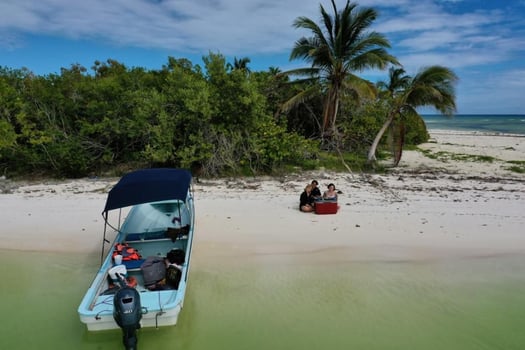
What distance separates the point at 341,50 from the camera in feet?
54.0

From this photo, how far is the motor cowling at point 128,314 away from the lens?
5125mm

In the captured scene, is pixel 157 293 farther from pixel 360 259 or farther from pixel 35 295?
pixel 360 259

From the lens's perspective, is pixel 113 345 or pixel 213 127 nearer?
pixel 113 345

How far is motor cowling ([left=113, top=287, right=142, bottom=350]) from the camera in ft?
16.8

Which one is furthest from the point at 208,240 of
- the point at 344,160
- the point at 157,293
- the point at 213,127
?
the point at 344,160

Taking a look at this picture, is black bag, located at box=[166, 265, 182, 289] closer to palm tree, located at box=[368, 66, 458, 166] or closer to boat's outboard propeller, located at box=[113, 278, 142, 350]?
boat's outboard propeller, located at box=[113, 278, 142, 350]

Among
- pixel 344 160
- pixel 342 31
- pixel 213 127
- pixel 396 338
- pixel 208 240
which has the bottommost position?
pixel 396 338

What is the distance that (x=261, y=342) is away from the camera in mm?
5871

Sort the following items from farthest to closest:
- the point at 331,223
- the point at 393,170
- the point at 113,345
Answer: the point at 393,170
the point at 331,223
the point at 113,345

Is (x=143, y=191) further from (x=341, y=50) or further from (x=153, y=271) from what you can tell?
(x=341, y=50)

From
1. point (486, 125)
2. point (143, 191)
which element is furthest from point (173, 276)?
point (486, 125)

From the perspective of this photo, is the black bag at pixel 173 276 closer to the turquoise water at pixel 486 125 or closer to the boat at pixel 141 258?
the boat at pixel 141 258

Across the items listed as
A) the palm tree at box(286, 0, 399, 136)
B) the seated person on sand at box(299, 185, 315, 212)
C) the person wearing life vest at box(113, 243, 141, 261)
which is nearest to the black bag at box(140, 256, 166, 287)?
the person wearing life vest at box(113, 243, 141, 261)

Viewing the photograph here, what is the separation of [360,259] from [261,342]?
3483mm
